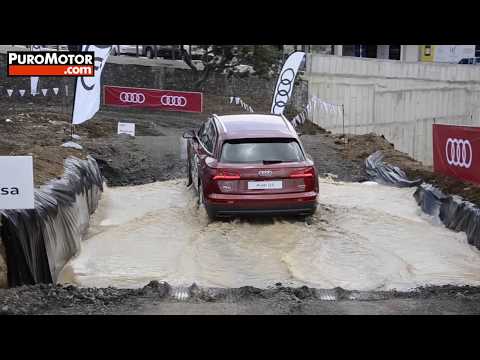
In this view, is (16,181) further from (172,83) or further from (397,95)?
(397,95)

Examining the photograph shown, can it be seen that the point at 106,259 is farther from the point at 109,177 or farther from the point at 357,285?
the point at 109,177

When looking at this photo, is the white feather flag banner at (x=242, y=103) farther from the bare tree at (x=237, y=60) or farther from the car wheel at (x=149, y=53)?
the car wheel at (x=149, y=53)

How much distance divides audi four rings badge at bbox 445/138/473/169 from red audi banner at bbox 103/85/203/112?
56.5 feet

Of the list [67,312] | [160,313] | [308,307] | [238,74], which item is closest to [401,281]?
[308,307]

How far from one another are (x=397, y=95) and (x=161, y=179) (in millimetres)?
23485

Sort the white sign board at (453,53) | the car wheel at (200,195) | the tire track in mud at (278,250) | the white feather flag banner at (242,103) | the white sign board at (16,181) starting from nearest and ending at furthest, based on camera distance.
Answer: the white sign board at (16,181)
the tire track in mud at (278,250)
the car wheel at (200,195)
the white feather flag banner at (242,103)
the white sign board at (453,53)

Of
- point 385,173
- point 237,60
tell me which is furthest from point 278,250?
point 237,60

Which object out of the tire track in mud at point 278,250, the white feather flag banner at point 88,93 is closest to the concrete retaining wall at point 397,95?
the white feather flag banner at point 88,93

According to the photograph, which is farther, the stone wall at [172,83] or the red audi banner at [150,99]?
the stone wall at [172,83]

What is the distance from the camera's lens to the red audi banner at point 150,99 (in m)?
27.5

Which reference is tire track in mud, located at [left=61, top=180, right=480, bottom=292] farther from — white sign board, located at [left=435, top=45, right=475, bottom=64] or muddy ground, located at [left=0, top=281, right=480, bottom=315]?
white sign board, located at [left=435, top=45, right=475, bottom=64]

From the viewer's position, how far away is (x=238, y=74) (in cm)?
3039

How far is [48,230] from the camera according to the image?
7.27 meters

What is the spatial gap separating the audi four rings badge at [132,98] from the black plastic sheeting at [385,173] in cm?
1471
